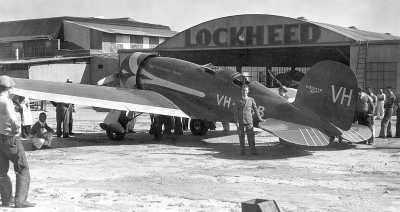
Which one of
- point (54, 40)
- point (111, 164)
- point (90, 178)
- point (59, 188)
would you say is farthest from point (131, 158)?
point (54, 40)

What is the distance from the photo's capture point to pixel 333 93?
43.3 ft

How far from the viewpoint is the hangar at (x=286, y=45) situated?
25.6 metres

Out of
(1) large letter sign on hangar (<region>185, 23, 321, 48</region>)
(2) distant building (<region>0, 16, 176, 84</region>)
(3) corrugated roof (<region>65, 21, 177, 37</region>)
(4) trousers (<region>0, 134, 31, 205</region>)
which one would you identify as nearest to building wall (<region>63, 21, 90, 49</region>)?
(2) distant building (<region>0, 16, 176, 84</region>)

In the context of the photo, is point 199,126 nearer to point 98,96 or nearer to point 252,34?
point 98,96

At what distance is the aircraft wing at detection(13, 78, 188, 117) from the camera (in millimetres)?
14328

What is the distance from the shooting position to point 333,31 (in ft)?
87.2

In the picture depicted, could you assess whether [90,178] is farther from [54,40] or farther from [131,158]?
[54,40]

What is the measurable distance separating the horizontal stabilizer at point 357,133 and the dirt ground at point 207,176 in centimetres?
39

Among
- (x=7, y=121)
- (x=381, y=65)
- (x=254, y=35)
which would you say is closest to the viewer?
(x=7, y=121)

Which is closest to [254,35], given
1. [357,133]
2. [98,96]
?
[98,96]

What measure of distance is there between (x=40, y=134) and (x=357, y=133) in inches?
311

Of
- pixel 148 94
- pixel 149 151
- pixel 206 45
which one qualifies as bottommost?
pixel 149 151

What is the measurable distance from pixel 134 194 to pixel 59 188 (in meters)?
1.30

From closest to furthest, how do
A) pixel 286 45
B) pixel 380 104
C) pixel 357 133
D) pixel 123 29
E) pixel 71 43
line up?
pixel 357 133 < pixel 380 104 < pixel 286 45 < pixel 71 43 < pixel 123 29
